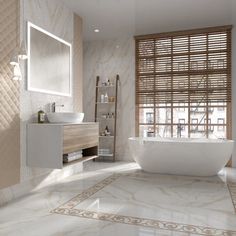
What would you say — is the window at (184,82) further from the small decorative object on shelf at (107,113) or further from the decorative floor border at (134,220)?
the decorative floor border at (134,220)

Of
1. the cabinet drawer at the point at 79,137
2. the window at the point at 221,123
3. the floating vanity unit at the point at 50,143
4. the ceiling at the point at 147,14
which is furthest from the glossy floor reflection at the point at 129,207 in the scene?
the ceiling at the point at 147,14

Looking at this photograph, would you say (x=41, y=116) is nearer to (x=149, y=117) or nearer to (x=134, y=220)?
(x=134, y=220)

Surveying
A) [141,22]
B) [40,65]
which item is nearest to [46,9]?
[40,65]

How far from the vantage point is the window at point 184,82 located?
503 cm

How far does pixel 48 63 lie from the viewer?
368 cm

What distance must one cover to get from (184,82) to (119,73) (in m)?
1.45

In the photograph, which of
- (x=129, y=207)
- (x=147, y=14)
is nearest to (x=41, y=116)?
(x=129, y=207)

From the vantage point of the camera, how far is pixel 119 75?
222 inches

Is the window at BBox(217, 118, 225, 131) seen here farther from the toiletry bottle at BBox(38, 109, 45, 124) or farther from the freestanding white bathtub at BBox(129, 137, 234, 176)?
the toiletry bottle at BBox(38, 109, 45, 124)

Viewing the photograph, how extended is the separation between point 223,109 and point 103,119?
2.60m

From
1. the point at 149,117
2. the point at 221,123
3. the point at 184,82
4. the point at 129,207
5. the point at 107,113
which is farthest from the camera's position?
the point at 107,113

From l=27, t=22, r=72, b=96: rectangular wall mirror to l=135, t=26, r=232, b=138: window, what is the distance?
1929 mm

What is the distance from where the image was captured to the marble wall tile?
18.3 ft

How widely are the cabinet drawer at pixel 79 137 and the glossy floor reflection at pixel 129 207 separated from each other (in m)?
0.59
